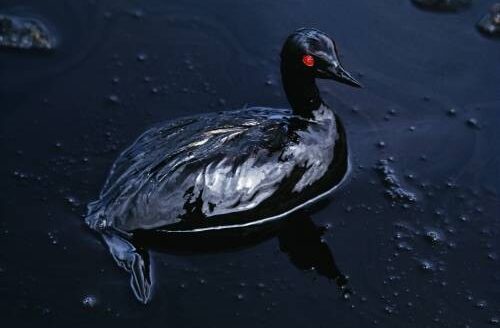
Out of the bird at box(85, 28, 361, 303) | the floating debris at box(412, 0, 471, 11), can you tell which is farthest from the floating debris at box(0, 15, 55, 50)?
the floating debris at box(412, 0, 471, 11)

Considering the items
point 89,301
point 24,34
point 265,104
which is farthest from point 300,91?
point 24,34

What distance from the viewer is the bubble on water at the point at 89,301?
14.6 feet

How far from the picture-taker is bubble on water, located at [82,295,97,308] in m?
4.46

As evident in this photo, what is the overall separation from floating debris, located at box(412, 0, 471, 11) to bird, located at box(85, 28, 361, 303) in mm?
1589

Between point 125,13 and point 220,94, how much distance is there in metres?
1.06

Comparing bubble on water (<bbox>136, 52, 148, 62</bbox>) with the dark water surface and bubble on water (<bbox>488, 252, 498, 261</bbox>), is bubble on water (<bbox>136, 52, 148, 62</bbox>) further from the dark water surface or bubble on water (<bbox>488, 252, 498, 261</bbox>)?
bubble on water (<bbox>488, 252, 498, 261</bbox>)

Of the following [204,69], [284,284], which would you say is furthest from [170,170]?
[204,69]

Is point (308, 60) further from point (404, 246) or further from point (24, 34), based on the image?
point (24, 34)

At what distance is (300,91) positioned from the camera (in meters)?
4.99

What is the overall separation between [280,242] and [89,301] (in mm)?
1020

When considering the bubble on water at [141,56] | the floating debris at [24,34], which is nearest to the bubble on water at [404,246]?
the bubble on water at [141,56]

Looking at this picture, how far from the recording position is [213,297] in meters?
4.51

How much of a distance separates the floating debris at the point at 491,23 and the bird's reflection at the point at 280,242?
2063 mm

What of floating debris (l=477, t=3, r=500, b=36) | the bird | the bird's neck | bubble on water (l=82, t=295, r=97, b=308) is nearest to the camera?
bubble on water (l=82, t=295, r=97, b=308)
